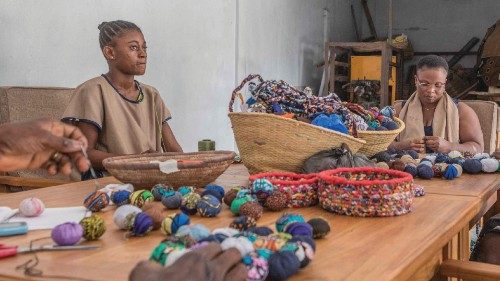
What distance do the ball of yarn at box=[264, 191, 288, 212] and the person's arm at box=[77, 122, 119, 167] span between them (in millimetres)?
1254

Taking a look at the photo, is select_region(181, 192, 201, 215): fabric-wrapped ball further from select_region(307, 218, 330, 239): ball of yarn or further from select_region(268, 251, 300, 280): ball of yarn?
select_region(268, 251, 300, 280): ball of yarn

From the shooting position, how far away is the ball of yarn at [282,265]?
93cm

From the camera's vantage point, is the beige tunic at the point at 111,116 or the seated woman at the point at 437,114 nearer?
the beige tunic at the point at 111,116

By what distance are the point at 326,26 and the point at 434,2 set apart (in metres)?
2.48

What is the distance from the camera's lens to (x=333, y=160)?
1.84m

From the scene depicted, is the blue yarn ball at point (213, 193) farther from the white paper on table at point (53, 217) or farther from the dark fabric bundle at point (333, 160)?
the dark fabric bundle at point (333, 160)

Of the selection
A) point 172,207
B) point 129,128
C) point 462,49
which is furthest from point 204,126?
point 462,49

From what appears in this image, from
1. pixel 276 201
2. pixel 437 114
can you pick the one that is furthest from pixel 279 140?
pixel 437 114

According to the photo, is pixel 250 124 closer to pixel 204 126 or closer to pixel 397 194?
pixel 397 194

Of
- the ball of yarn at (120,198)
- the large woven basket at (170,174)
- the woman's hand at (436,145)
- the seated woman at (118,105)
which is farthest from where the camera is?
the woman's hand at (436,145)

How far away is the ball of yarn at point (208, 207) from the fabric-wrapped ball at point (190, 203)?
16 millimetres

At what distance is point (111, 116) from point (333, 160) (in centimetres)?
125

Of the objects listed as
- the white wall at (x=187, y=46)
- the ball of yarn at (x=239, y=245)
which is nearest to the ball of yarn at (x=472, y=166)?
the ball of yarn at (x=239, y=245)

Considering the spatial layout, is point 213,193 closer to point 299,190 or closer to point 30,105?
point 299,190
